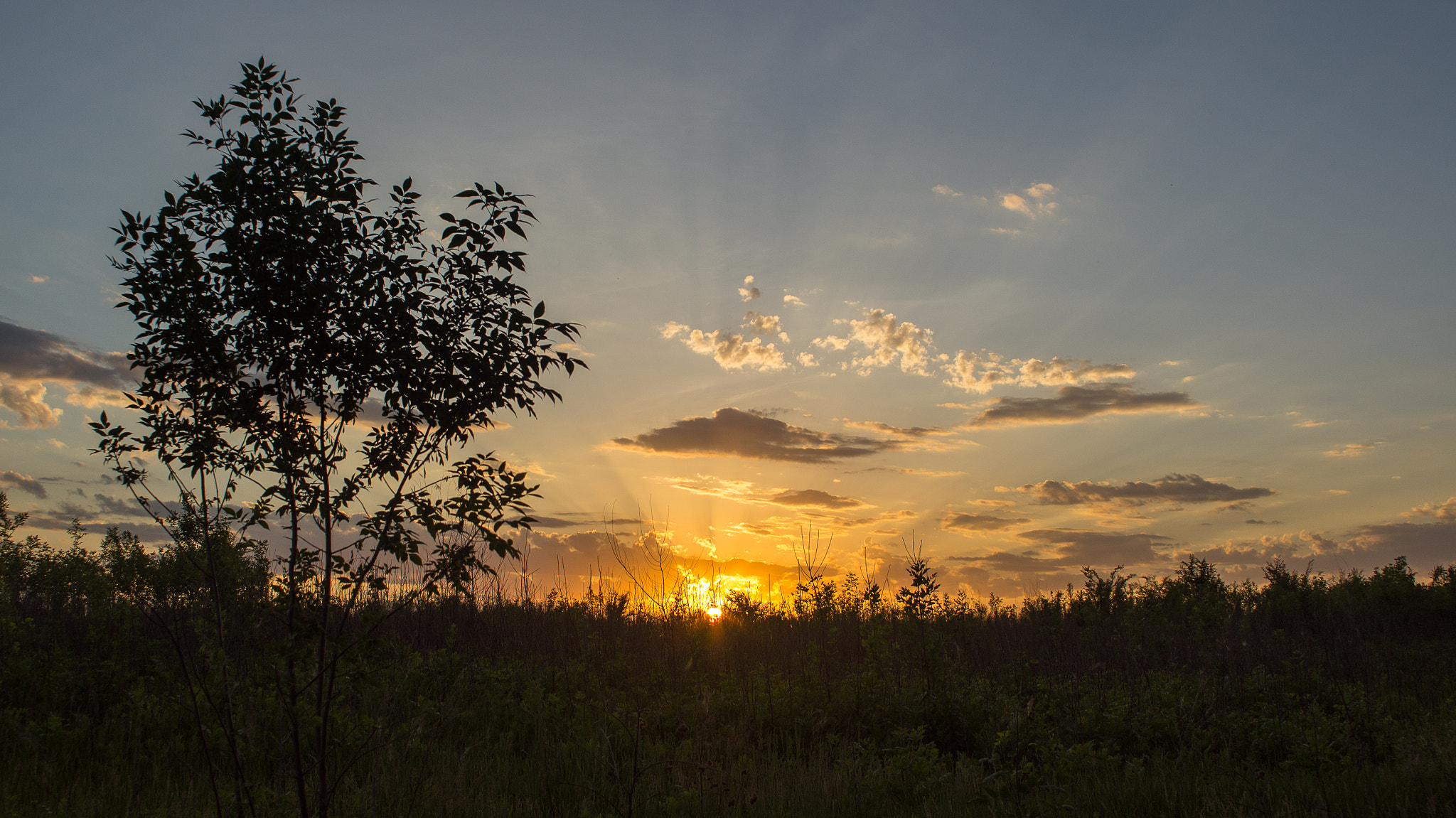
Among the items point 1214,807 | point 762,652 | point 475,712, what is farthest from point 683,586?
point 1214,807

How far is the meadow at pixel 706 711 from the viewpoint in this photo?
673 centimetres

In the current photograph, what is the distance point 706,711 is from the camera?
10133mm

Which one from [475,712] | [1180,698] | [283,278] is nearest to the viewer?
[283,278]

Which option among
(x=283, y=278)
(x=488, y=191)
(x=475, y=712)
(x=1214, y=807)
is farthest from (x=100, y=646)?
(x=1214, y=807)

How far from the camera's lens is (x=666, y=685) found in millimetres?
11711

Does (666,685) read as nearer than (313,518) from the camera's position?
No

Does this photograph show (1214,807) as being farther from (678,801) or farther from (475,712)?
(475,712)

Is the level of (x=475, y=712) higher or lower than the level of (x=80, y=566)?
lower

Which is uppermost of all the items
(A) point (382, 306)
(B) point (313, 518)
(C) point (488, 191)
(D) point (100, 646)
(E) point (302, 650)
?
(C) point (488, 191)

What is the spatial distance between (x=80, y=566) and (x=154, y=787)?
45.5ft

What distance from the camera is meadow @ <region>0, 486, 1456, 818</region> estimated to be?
22.1ft

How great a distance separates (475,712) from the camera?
10.4 meters

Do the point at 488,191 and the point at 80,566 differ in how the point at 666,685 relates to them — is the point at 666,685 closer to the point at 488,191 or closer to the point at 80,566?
the point at 488,191

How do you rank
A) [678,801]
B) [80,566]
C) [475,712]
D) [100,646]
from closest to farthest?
1. [678,801]
2. [475,712]
3. [100,646]
4. [80,566]
